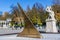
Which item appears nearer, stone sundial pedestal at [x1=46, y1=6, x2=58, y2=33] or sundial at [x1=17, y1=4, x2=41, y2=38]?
sundial at [x1=17, y1=4, x2=41, y2=38]

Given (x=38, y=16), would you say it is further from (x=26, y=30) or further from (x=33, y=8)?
(x=26, y=30)

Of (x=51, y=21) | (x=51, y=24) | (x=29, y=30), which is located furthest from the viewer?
(x=51, y=24)

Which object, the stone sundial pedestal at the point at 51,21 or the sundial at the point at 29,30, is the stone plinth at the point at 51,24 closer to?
the stone sundial pedestal at the point at 51,21

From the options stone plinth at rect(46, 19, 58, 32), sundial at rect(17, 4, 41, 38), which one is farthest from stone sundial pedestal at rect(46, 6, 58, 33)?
sundial at rect(17, 4, 41, 38)

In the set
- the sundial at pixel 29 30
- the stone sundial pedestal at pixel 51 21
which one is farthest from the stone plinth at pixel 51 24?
the sundial at pixel 29 30

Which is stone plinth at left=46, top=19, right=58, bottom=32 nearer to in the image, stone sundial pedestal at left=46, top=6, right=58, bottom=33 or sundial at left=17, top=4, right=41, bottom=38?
stone sundial pedestal at left=46, top=6, right=58, bottom=33

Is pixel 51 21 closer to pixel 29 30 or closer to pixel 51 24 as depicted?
pixel 51 24

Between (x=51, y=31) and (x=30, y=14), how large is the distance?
2843 centimetres

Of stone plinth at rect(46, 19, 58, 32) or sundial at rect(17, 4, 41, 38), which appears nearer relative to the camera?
sundial at rect(17, 4, 41, 38)

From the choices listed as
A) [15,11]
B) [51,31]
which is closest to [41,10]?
[15,11]

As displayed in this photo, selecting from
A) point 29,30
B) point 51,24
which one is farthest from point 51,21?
point 29,30

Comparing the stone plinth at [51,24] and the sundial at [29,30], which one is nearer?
the sundial at [29,30]

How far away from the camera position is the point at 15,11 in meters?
55.3

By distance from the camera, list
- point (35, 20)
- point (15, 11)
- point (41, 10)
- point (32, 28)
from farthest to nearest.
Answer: point (15, 11)
point (41, 10)
point (35, 20)
point (32, 28)
